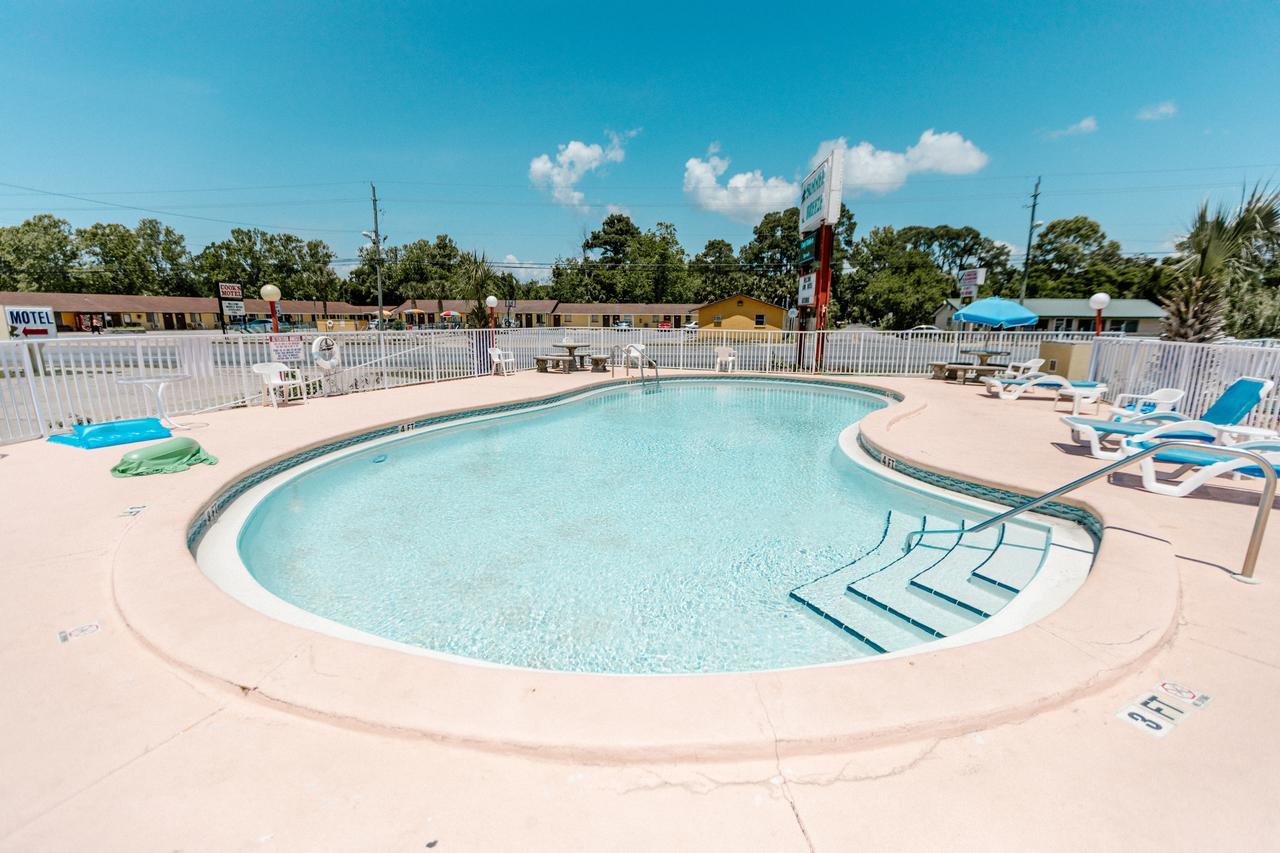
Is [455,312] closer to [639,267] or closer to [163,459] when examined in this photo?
[639,267]

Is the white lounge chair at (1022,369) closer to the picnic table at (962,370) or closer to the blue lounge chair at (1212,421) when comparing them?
the picnic table at (962,370)

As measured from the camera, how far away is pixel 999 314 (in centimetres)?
1229

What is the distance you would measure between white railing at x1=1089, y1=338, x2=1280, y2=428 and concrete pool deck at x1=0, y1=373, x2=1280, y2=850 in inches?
239

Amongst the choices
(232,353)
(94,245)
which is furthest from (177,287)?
(232,353)

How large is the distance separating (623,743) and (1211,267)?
42.8ft

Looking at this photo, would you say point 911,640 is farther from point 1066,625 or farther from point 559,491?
point 559,491

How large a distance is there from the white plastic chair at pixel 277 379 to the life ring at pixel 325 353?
0.45 metres

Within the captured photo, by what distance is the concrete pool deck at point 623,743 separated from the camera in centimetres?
164

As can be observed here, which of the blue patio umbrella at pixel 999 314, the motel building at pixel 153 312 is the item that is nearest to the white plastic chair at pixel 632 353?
the blue patio umbrella at pixel 999 314

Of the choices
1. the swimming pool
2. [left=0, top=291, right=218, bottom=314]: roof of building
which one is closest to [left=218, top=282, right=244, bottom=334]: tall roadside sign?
the swimming pool

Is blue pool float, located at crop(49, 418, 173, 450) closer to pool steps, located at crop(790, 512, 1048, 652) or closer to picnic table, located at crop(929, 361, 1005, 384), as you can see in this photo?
pool steps, located at crop(790, 512, 1048, 652)

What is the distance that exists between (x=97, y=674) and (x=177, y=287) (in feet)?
268

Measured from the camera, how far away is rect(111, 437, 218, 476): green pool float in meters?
5.10

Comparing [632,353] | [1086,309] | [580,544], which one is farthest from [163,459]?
[1086,309]
